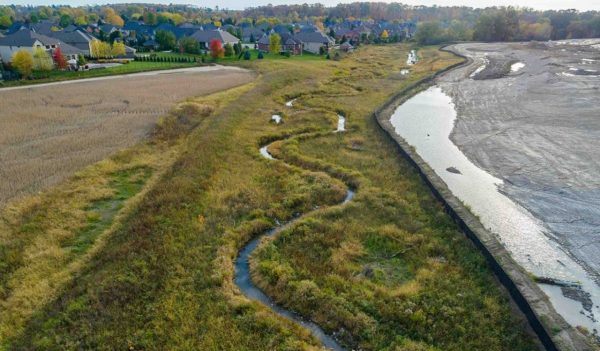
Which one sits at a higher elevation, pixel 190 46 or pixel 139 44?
pixel 139 44

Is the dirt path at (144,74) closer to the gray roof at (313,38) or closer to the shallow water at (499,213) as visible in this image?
the gray roof at (313,38)

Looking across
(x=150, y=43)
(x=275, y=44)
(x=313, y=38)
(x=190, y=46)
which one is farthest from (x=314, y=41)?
(x=150, y=43)

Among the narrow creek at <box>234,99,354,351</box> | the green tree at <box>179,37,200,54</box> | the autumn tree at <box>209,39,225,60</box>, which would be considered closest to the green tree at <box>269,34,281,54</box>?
the autumn tree at <box>209,39,225,60</box>

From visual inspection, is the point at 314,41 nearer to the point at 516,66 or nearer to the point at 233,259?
the point at 516,66

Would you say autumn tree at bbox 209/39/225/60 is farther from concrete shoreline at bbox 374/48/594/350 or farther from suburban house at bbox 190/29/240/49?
concrete shoreline at bbox 374/48/594/350

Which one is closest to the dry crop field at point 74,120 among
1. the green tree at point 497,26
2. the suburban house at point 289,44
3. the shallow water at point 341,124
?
the shallow water at point 341,124
